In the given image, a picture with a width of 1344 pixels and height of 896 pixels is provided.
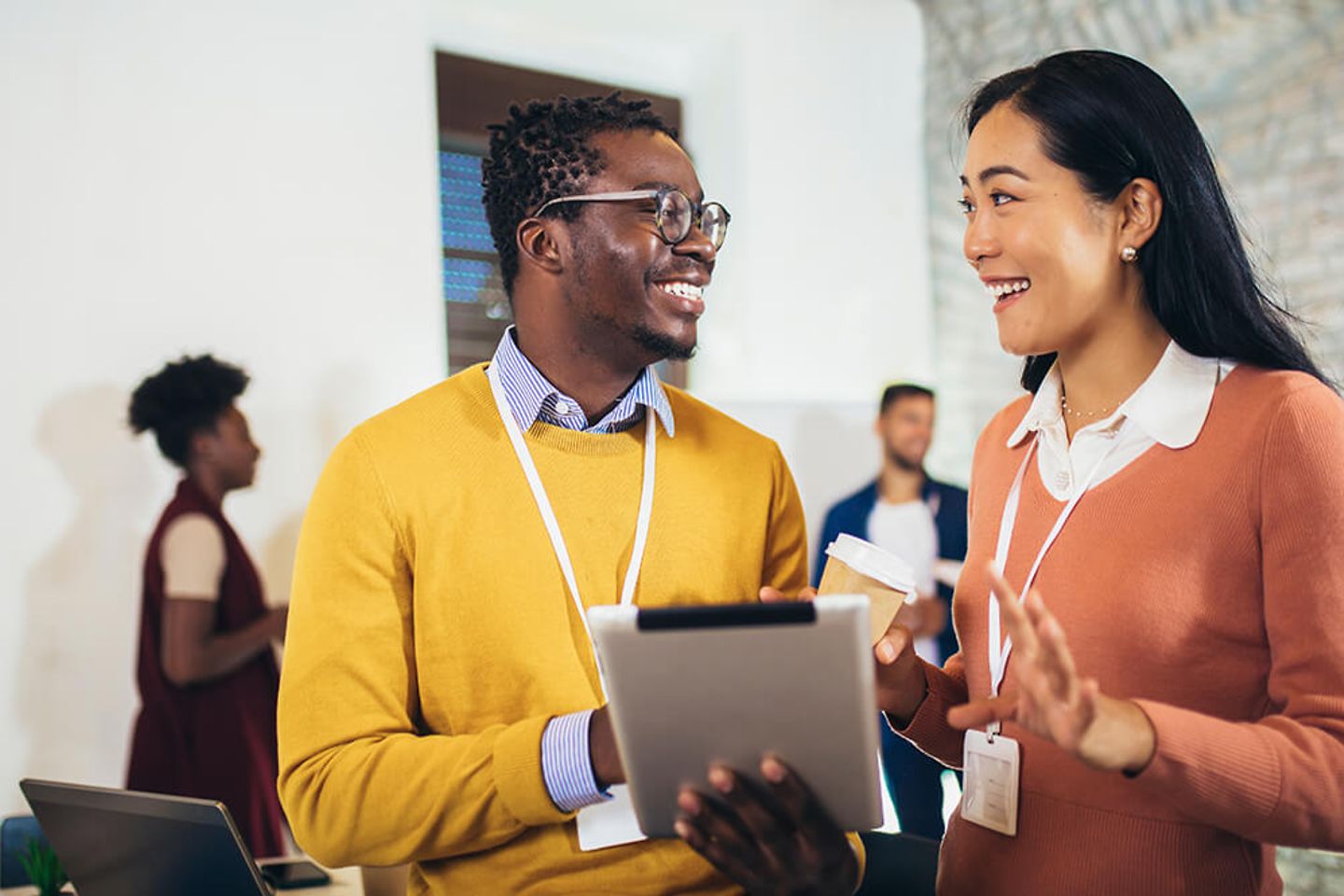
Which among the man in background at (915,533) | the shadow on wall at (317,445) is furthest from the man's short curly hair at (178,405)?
the man in background at (915,533)

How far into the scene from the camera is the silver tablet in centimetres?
108

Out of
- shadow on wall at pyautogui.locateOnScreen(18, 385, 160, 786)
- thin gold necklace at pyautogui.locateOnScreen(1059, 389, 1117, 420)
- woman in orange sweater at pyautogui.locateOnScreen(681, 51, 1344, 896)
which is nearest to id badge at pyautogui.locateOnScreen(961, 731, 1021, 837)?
woman in orange sweater at pyautogui.locateOnScreen(681, 51, 1344, 896)

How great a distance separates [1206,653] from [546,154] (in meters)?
1.14

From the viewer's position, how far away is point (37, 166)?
3912 mm

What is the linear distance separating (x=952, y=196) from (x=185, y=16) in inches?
137

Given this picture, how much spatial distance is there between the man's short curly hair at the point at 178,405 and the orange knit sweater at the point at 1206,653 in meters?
3.12

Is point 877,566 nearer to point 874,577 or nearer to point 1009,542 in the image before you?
point 874,577

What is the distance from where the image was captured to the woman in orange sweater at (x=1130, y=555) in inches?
47.1

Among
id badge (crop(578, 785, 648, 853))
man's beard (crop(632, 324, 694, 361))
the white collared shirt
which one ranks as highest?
man's beard (crop(632, 324, 694, 361))

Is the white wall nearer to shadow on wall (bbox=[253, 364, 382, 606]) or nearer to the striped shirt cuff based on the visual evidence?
shadow on wall (bbox=[253, 364, 382, 606])

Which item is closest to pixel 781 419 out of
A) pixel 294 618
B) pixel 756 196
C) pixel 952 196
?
pixel 756 196

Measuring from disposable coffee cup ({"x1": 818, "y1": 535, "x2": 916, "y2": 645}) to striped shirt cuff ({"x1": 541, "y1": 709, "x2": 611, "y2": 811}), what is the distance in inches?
14.4

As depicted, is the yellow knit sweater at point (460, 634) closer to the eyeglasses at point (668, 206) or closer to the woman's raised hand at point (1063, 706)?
the eyeglasses at point (668, 206)

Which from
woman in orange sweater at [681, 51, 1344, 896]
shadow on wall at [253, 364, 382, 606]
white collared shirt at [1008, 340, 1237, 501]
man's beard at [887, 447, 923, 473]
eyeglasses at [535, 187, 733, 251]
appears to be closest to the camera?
woman in orange sweater at [681, 51, 1344, 896]
